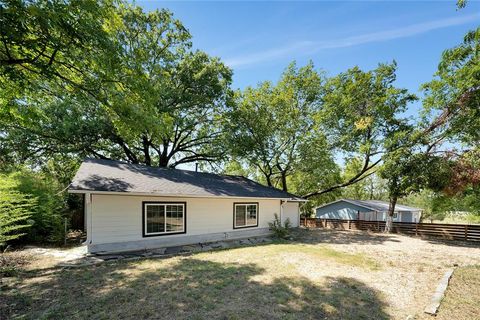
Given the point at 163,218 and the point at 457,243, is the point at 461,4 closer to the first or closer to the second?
the point at 163,218

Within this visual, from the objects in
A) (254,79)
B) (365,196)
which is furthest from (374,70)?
(365,196)

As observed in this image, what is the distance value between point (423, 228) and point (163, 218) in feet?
50.2

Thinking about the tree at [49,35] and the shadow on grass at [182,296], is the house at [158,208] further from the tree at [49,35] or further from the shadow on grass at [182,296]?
the tree at [49,35]

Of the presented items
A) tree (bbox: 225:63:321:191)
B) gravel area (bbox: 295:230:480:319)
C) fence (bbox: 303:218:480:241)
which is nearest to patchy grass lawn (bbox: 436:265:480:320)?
gravel area (bbox: 295:230:480:319)

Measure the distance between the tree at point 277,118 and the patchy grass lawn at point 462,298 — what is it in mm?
12407

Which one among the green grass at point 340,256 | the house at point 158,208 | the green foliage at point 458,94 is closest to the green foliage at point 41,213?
the house at point 158,208

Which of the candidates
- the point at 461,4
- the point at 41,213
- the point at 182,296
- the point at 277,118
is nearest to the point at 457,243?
the point at 277,118

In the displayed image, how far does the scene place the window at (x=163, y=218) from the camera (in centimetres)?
984

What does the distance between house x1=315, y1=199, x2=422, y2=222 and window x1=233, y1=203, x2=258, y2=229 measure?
1342cm

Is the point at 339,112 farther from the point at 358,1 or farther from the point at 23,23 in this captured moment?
the point at 23,23

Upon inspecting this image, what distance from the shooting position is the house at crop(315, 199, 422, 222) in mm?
22672

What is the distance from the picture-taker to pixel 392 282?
6.23 metres

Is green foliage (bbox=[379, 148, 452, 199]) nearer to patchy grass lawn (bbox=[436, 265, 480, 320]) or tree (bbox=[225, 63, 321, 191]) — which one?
tree (bbox=[225, 63, 321, 191])

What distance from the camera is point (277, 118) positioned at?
18641 mm
